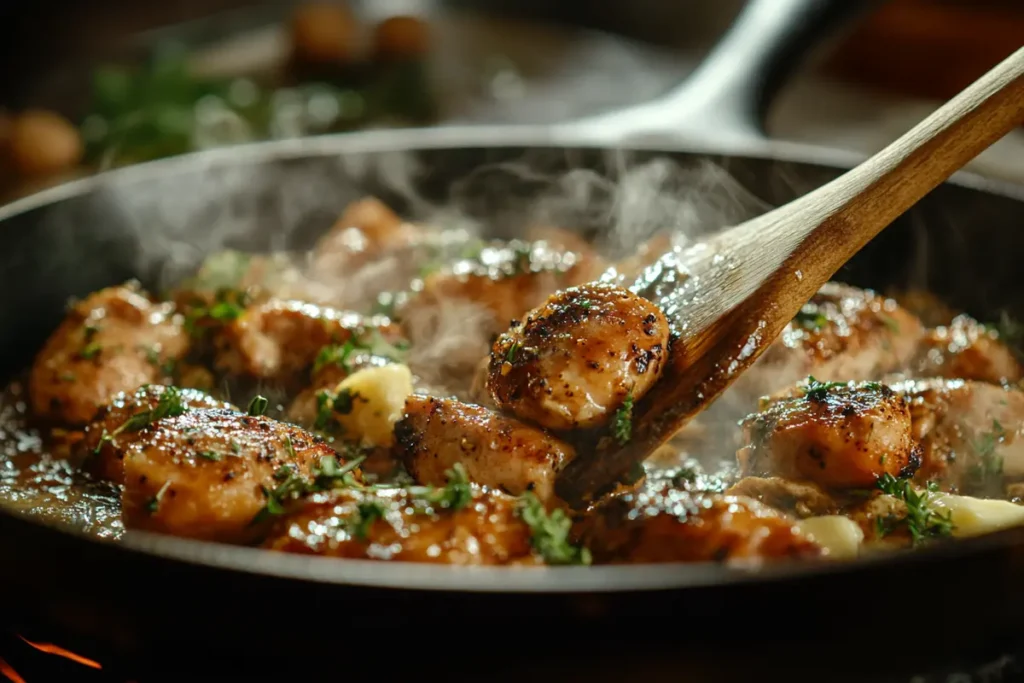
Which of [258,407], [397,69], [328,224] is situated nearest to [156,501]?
[258,407]

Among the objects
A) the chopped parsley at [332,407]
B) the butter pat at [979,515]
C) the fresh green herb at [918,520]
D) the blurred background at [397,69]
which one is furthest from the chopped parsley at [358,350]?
the blurred background at [397,69]

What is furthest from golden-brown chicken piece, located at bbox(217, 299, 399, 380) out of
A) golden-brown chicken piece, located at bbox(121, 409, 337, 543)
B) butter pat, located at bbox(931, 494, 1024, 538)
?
butter pat, located at bbox(931, 494, 1024, 538)

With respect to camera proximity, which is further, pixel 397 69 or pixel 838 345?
pixel 397 69

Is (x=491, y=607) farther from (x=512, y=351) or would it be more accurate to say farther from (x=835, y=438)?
(x=835, y=438)

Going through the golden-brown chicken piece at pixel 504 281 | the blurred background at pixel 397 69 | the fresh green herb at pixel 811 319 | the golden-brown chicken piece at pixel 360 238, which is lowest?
the fresh green herb at pixel 811 319

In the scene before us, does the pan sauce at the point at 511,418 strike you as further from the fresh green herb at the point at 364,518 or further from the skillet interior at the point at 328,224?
the skillet interior at the point at 328,224
